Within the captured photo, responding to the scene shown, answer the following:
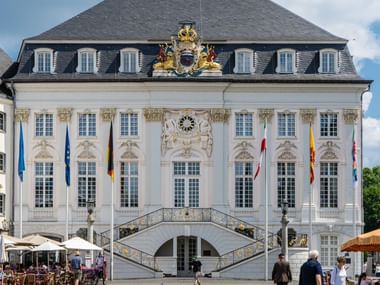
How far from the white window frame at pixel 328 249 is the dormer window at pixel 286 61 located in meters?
9.38

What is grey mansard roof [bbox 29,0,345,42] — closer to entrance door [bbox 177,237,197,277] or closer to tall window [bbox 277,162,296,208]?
tall window [bbox 277,162,296,208]

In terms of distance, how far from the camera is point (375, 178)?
112 meters

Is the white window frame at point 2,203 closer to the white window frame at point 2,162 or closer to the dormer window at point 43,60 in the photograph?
the white window frame at point 2,162

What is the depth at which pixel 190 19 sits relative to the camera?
6988cm

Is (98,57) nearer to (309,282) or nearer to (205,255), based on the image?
(205,255)

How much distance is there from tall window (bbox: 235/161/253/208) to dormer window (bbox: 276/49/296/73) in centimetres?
558

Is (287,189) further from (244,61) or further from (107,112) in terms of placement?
(107,112)

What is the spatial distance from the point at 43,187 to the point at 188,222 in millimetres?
8371

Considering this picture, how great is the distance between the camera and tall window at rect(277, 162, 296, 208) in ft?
220

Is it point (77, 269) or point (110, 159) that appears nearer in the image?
point (77, 269)

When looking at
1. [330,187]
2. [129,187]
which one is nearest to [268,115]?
[330,187]

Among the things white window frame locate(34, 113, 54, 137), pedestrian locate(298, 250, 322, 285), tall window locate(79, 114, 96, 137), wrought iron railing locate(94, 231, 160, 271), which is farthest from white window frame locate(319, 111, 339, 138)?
pedestrian locate(298, 250, 322, 285)

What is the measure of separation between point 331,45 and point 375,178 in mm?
46335

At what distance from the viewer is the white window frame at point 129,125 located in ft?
221
